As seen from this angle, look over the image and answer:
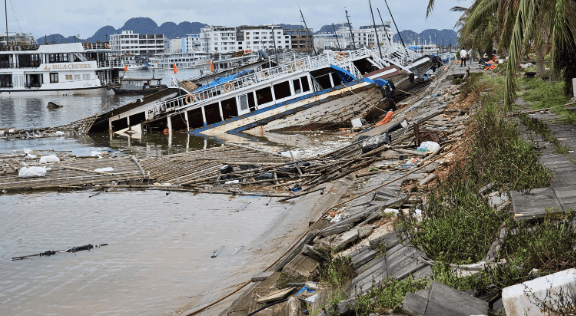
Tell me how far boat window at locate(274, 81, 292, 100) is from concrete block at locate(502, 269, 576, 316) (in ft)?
81.5

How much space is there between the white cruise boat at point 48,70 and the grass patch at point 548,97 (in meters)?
66.4

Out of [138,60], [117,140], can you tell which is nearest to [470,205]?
[117,140]

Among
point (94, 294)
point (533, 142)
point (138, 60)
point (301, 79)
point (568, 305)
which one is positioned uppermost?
point (138, 60)

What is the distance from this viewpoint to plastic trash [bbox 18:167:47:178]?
56.6 feet

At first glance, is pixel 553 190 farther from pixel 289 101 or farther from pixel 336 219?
pixel 289 101

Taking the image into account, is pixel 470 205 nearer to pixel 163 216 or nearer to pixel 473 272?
pixel 473 272

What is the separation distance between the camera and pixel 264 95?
96.7ft

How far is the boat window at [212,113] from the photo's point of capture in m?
30.7

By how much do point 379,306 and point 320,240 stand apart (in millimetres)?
3321

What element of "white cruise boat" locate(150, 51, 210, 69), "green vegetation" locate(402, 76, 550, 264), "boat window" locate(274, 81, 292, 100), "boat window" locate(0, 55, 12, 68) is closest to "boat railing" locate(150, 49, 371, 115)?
"boat window" locate(274, 81, 292, 100)

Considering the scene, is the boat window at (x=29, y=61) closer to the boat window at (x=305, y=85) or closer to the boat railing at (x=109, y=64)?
the boat railing at (x=109, y=64)

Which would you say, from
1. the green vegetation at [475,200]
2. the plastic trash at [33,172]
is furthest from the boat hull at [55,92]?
the green vegetation at [475,200]

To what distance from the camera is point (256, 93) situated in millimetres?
29500

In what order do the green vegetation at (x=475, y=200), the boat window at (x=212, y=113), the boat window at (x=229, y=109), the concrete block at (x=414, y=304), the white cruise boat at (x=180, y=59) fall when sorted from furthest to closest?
the white cruise boat at (x=180, y=59)
the boat window at (x=212, y=113)
the boat window at (x=229, y=109)
the green vegetation at (x=475, y=200)
the concrete block at (x=414, y=304)
